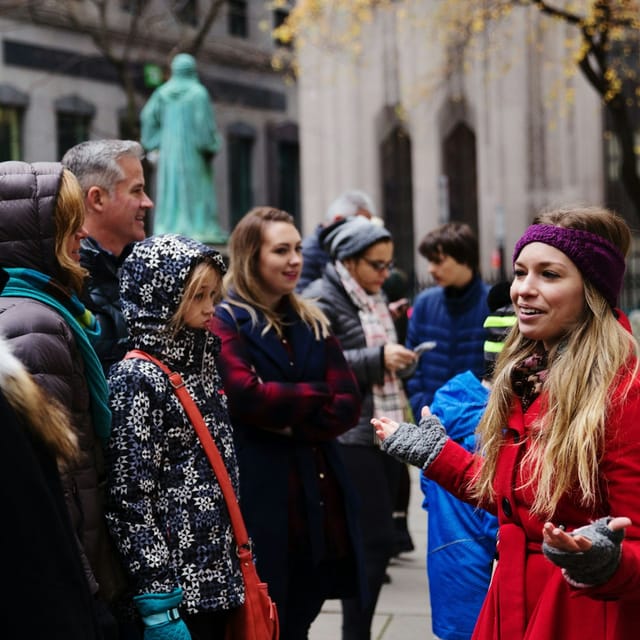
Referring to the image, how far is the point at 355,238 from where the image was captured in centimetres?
646

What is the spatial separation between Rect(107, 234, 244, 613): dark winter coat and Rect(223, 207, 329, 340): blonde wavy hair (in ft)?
3.40

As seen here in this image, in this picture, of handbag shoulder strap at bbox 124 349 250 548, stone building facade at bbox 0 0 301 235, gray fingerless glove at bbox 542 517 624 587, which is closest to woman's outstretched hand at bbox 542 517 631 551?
gray fingerless glove at bbox 542 517 624 587

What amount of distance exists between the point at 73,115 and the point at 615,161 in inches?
513

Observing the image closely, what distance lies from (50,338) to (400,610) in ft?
14.0

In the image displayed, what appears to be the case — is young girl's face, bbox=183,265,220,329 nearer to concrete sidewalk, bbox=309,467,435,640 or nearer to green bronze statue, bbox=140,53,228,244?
concrete sidewalk, bbox=309,467,435,640

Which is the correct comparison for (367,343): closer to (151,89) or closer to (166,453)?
(166,453)

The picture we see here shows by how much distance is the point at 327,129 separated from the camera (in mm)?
23719

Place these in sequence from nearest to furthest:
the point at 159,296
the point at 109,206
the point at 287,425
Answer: the point at 159,296 < the point at 109,206 < the point at 287,425

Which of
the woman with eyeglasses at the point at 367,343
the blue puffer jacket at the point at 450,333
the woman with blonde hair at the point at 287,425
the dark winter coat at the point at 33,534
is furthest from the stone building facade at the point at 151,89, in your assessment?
the dark winter coat at the point at 33,534

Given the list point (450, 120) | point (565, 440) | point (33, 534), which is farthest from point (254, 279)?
point (450, 120)

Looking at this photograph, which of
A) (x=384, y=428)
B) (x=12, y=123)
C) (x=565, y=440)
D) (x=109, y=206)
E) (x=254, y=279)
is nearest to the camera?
(x=565, y=440)

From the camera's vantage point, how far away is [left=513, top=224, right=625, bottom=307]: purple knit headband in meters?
3.18

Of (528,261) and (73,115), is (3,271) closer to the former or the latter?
(528,261)

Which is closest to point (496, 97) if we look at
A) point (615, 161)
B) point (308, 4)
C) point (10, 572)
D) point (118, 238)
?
point (615, 161)
